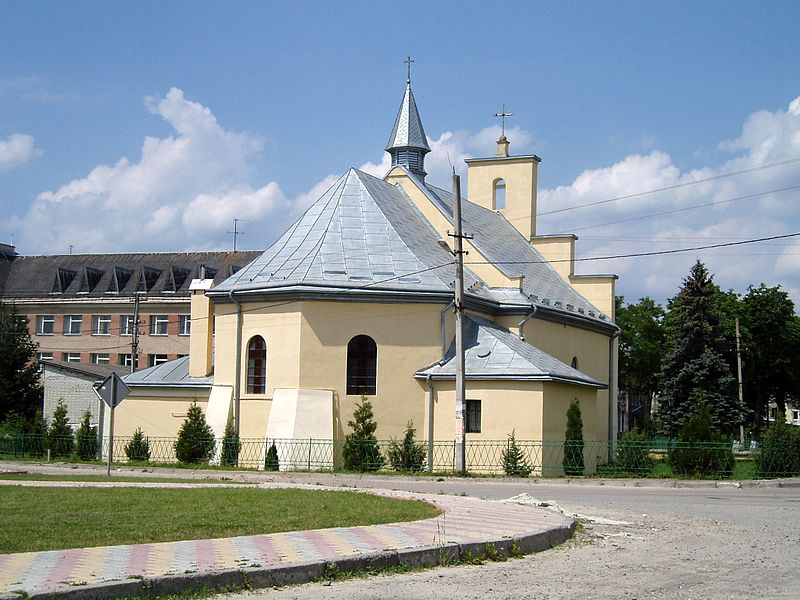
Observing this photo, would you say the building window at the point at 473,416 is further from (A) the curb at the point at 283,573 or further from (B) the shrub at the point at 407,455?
(A) the curb at the point at 283,573

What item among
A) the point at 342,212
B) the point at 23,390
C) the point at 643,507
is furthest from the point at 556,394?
the point at 23,390

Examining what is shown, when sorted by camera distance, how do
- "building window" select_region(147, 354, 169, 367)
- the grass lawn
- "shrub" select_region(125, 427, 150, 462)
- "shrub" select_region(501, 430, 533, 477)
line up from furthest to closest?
"building window" select_region(147, 354, 169, 367), "shrub" select_region(125, 427, 150, 462), "shrub" select_region(501, 430, 533, 477), the grass lawn

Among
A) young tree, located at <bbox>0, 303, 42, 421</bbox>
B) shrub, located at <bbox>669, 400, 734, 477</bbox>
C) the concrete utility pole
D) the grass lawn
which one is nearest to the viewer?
the grass lawn

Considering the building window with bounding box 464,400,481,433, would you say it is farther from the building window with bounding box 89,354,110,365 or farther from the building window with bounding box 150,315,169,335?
the building window with bounding box 89,354,110,365

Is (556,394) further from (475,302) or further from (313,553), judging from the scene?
(313,553)

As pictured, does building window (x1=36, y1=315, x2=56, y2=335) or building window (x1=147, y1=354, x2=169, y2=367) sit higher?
building window (x1=36, y1=315, x2=56, y2=335)

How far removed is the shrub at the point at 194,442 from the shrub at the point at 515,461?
890cm

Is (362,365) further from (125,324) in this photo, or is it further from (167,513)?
(125,324)

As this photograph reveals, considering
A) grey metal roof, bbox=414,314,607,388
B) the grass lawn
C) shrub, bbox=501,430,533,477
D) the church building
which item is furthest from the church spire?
the grass lawn

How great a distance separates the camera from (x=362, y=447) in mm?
26109

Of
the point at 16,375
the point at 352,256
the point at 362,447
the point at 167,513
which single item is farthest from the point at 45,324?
Result: the point at 167,513

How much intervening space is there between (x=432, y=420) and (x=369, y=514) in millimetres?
15737

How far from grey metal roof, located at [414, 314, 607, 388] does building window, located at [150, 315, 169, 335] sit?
1485 inches

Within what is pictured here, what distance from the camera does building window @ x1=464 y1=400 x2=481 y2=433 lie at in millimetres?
27297
